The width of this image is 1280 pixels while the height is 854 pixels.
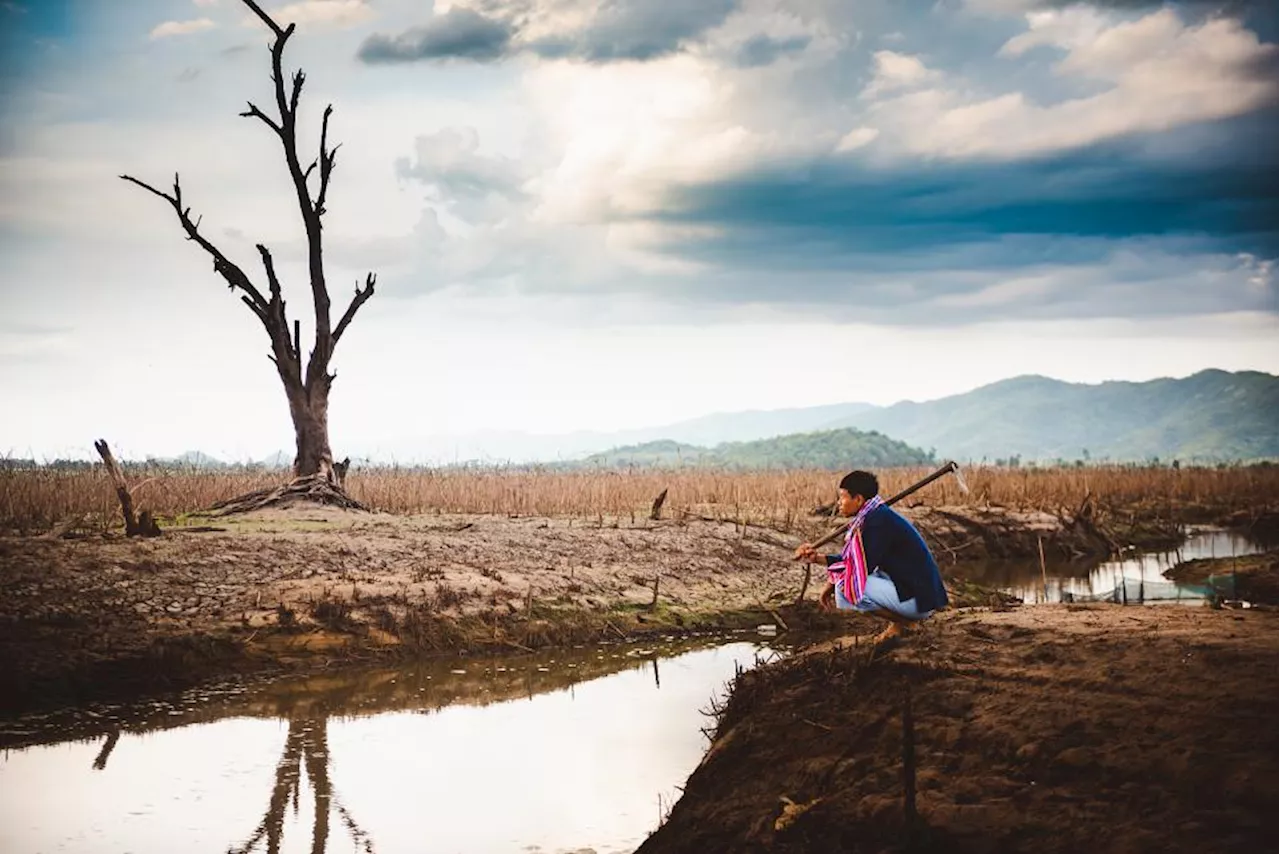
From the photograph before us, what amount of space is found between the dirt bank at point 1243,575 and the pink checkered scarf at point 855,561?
8.96 meters

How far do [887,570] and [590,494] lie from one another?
775 inches

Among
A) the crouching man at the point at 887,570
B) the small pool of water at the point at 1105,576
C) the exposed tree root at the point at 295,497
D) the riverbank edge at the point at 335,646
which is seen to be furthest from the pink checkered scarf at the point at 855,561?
the exposed tree root at the point at 295,497

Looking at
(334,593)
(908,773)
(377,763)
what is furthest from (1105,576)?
(908,773)

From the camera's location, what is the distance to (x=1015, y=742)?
6.18 meters

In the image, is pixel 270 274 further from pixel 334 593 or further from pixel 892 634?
pixel 892 634

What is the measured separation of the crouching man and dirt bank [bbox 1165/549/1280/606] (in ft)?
28.7

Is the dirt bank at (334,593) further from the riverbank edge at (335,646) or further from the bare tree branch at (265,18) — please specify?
the bare tree branch at (265,18)

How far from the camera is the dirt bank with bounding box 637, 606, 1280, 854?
5.43m

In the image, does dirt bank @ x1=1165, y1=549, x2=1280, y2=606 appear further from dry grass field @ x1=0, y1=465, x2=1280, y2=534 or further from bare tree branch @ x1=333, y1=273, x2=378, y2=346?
bare tree branch @ x1=333, y1=273, x2=378, y2=346

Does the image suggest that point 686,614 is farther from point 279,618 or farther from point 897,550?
point 897,550

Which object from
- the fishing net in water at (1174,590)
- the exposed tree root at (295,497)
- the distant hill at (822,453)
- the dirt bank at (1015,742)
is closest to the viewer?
the dirt bank at (1015,742)

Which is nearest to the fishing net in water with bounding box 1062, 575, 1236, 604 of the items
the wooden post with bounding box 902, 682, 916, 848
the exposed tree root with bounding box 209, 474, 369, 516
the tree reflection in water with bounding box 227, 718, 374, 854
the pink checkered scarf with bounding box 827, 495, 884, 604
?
the pink checkered scarf with bounding box 827, 495, 884, 604

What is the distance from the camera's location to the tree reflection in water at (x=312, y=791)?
8.59 meters

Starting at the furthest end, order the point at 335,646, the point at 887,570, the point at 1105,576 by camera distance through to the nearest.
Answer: the point at 1105,576
the point at 335,646
the point at 887,570
